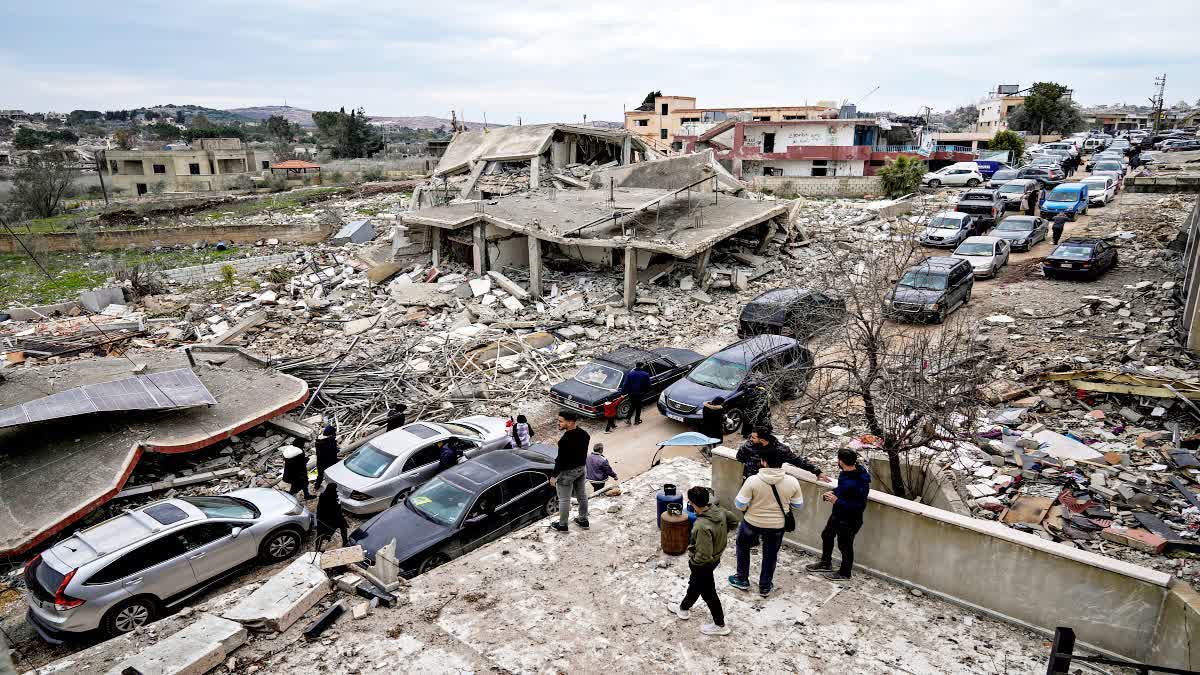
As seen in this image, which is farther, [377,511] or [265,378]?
[265,378]

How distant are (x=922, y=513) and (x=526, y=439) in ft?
21.8

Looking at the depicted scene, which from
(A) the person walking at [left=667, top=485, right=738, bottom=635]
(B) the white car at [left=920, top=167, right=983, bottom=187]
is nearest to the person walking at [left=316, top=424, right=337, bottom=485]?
(A) the person walking at [left=667, top=485, right=738, bottom=635]

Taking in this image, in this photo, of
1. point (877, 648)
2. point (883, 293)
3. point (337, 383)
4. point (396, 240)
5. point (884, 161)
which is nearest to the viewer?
point (877, 648)

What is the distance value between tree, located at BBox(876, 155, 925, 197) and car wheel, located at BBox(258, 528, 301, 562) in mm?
34311

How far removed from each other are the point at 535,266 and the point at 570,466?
13.3 meters

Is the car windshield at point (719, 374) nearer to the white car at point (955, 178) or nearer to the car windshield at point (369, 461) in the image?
the car windshield at point (369, 461)

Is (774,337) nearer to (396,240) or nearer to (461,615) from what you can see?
(461,615)

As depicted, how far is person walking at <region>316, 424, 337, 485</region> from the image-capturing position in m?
10.7

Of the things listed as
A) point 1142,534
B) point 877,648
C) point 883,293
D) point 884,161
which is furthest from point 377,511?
point 884,161

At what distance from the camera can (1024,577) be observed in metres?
5.97

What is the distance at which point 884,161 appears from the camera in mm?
42531

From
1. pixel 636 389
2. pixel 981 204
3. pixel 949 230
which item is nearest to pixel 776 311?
pixel 636 389

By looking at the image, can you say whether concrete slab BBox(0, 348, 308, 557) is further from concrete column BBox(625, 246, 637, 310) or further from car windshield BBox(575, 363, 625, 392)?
concrete column BBox(625, 246, 637, 310)

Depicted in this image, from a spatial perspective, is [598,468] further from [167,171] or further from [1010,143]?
[167,171]
